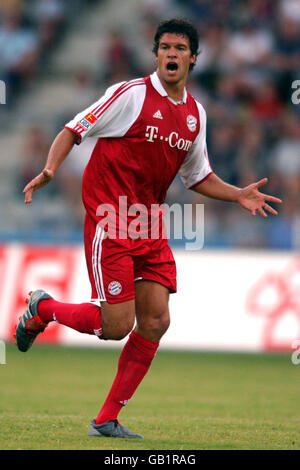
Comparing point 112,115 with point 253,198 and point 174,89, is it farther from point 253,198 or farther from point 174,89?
point 253,198

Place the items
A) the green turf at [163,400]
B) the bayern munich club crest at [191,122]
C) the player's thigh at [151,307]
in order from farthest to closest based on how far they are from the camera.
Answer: the bayern munich club crest at [191,122] < the player's thigh at [151,307] < the green turf at [163,400]

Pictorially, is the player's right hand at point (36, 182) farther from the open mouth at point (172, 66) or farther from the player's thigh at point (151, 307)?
the open mouth at point (172, 66)

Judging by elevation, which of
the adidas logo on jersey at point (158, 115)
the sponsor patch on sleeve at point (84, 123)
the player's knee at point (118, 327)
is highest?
the adidas logo on jersey at point (158, 115)

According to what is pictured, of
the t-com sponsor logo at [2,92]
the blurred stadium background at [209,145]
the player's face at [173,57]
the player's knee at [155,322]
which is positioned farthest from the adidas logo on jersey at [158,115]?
the t-com sponsor logo at [2,92]

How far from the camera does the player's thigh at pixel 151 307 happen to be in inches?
232

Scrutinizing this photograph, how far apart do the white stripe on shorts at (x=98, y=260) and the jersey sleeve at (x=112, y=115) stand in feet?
2.00

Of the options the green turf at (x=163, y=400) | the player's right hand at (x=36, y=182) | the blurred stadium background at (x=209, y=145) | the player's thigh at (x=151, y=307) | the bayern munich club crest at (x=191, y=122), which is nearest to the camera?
the player's right hand at (x=36, y=182)

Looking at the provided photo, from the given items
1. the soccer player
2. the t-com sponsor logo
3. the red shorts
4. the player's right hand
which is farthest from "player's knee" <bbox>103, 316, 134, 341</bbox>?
the t-com sponsor logo

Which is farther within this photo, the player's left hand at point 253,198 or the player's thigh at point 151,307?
the player's left hand at point 253,198

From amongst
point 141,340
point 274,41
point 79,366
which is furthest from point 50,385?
point 274,41

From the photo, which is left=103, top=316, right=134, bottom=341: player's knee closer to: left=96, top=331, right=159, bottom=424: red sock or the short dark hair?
left=96, top=331, right=159, bottom=424: red sock

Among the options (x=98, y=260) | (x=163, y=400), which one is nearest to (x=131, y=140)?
(x=98, y=260)

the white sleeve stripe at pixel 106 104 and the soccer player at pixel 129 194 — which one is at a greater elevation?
the white sleeve stripe at pixel 106 104

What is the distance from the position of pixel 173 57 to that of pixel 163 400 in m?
3.30
